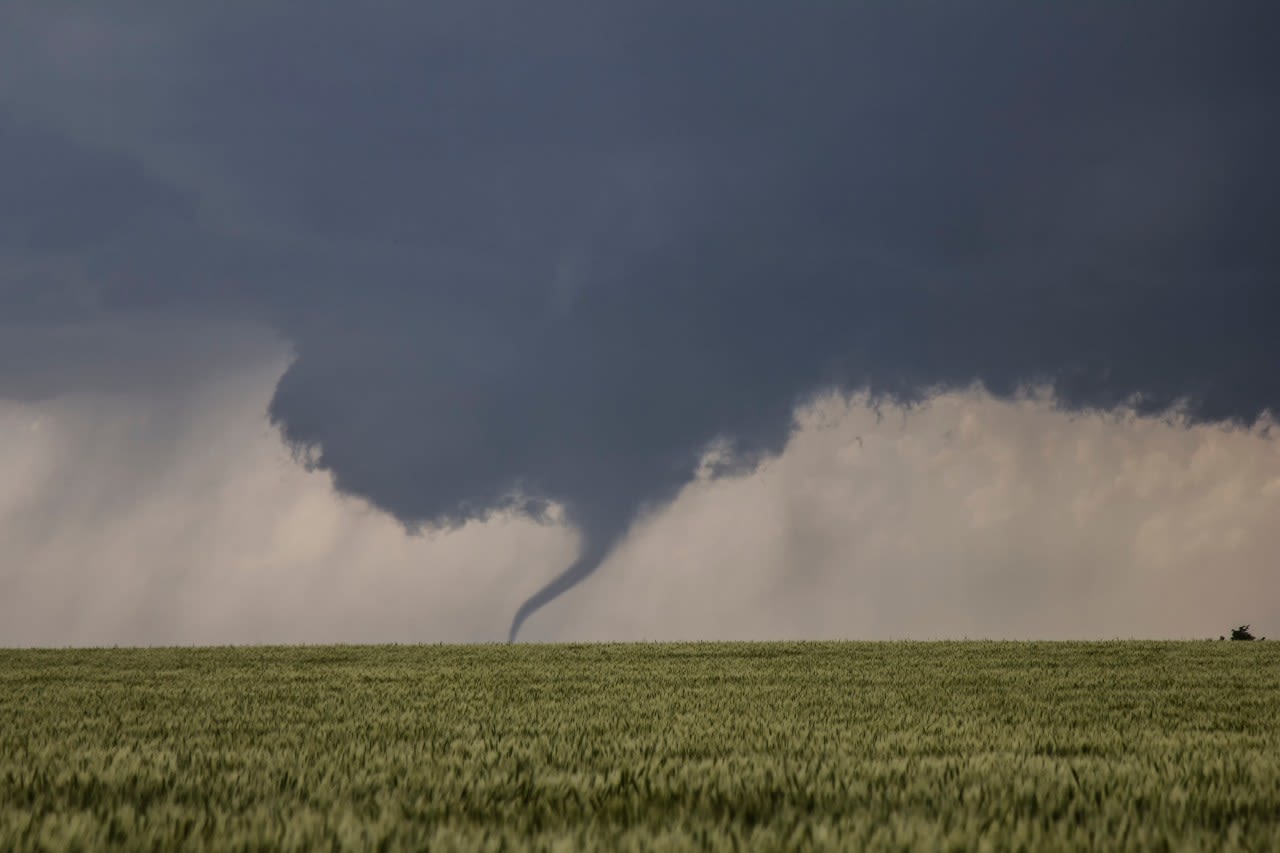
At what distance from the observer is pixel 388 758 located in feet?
22.7

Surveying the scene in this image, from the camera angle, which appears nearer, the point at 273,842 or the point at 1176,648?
the point at 273,842

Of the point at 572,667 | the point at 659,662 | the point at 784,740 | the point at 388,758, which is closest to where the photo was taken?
the point at 388,758

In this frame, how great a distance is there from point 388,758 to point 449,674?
10.8 meters

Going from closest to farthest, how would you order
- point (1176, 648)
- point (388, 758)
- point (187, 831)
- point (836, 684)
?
point (187, 831)
point (388, 758)
point (836, 684)
point (1176, 648)

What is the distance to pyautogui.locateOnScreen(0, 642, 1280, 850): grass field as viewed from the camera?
14.5ft

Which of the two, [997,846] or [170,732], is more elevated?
[997,846]

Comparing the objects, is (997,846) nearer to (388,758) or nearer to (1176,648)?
(388,758)

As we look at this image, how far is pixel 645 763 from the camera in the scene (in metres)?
6.43

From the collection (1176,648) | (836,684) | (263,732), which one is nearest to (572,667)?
(836,684)

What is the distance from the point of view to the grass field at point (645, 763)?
4.41 meters

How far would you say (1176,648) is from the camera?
2492 centimetres

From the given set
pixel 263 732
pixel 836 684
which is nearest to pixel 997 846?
pixel 263 732

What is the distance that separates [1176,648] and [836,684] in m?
15.2

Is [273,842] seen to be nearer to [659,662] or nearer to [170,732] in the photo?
[170,732]
